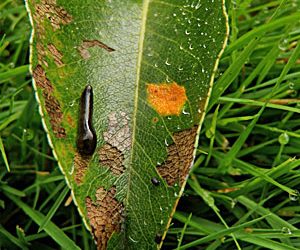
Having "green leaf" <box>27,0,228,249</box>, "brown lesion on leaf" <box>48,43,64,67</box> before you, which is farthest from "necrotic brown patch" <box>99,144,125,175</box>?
"brown lesion on leaf" <box>48,43,64,67</box>

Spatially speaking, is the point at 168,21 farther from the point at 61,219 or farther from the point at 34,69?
Result: the point at 61,219

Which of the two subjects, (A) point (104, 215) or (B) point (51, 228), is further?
(B) point (51, 228)

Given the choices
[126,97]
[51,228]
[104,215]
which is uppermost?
[126,97]

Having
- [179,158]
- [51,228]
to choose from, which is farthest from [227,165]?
[51,228]

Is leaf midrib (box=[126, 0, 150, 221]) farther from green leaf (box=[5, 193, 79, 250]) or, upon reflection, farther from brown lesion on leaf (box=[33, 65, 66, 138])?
green leaf (box=[5, 193, 79, 250])

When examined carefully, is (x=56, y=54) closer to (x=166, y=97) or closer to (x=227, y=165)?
(x=166, y=97)

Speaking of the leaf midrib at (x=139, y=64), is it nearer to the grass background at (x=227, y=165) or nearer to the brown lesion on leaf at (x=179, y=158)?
the brown lesion on leaf at (x=179, y=158)
